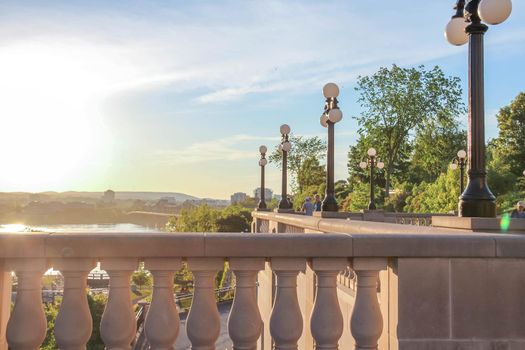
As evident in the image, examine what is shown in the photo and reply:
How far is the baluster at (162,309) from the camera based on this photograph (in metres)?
3.48

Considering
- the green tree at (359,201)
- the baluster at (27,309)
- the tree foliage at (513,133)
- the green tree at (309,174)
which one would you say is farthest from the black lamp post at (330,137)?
the green tree at (309,174)

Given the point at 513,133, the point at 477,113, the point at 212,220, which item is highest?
the point at 513,133

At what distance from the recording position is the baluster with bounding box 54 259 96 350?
3432 millimetres

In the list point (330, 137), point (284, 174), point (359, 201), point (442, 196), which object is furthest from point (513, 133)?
point (330, 137)

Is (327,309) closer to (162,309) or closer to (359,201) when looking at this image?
(162,309)

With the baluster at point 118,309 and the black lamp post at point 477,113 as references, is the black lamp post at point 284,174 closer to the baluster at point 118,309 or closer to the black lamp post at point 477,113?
the black lamp post at point 477,113

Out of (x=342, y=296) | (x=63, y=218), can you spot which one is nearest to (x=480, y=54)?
(x=342, y=296)

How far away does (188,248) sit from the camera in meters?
3.49

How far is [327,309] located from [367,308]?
290mm

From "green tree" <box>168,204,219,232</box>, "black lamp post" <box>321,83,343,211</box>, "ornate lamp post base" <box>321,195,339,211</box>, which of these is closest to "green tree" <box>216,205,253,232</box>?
"green tree" <box>168,204,219,232</box>

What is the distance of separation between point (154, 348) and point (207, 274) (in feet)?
1.93

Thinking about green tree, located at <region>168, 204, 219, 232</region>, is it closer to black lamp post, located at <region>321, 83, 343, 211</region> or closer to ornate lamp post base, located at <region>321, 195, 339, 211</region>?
black lamp post, located at <region>321, 83, 343, 211</region>

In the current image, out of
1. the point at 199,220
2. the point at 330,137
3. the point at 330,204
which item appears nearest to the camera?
the point at 330,204

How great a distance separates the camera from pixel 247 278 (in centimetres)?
358
